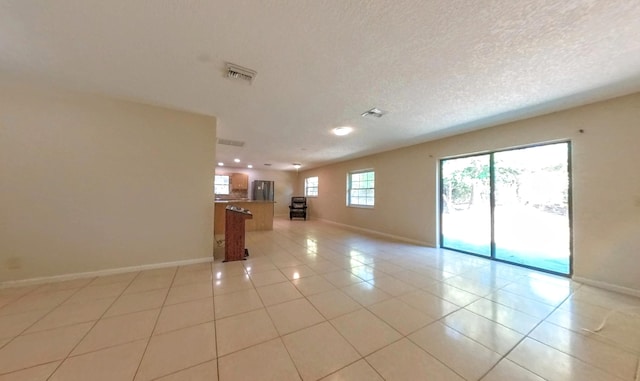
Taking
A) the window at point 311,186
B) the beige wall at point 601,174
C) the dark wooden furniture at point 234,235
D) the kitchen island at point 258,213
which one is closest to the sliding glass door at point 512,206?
the beige wall at point 601,174

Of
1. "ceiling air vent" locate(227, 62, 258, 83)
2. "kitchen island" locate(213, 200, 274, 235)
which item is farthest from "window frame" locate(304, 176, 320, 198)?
"ceiling air vent" locate(227, 62, 258, 83)

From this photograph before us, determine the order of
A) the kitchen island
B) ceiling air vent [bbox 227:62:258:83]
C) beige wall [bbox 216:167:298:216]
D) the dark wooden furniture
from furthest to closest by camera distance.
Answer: beige wall [bbox 216:167:298:216] → the kitchen island → the dark wooden furniture → ceiling air vent [bbox 227:62:258:83]

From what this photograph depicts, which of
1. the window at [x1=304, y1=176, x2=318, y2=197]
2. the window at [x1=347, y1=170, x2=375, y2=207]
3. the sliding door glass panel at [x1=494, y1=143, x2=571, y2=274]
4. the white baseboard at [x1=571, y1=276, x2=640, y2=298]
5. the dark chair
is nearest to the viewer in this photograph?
the white baseboard at [x1=571, y1=276, x2=640, y2=298]

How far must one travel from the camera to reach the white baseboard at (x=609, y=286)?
2443 millimetres

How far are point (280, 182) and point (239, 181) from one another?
196 centimetres

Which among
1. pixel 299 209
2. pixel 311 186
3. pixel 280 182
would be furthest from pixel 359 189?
pixel 280 182

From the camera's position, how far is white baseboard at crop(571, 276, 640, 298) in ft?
8.02

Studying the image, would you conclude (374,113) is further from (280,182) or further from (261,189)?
(280,182)

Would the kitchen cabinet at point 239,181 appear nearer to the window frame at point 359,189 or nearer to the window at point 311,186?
the window at point 311,186

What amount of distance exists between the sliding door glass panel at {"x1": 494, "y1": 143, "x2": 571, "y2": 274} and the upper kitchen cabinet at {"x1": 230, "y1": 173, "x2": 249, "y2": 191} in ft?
28.7

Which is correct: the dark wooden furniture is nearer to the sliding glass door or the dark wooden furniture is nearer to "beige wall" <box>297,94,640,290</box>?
the sliding glass door

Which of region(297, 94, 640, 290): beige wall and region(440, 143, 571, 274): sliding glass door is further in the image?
region(440, 143, 571, 274): sliding glass door

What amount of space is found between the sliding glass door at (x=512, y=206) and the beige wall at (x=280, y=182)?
7317 mm

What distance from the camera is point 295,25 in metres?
1.59
